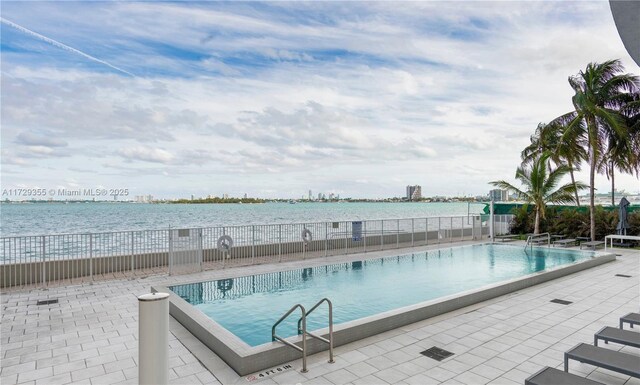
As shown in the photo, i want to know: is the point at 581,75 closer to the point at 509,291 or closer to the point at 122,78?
the point at 509,291

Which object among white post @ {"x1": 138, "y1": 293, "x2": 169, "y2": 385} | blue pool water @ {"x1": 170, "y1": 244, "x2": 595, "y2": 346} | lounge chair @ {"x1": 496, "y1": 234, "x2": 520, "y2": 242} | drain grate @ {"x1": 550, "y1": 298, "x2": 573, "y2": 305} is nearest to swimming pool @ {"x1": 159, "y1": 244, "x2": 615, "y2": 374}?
blue pool water @ {"x1": 170, "y1": 244, "x2": 595, "y2": 346}

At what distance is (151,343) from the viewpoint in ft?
8.67

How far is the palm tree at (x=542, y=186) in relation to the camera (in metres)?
16.2

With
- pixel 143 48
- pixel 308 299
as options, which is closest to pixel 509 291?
pixel 308 299

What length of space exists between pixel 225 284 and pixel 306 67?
1174 centimetres

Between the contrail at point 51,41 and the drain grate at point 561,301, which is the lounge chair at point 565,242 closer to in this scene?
the drain grate at point 561,301

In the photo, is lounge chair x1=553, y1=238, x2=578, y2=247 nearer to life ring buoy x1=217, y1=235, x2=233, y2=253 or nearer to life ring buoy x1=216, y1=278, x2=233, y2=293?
life ring buoy x1=217, y1=235, x2=233, y2=253

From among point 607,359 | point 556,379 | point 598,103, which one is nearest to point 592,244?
point 598,103

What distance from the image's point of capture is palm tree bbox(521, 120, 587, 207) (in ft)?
53.3

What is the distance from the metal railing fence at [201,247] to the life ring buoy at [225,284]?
1.45 meters

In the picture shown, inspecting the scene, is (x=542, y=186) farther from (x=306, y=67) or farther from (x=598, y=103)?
(x=306, y=67)

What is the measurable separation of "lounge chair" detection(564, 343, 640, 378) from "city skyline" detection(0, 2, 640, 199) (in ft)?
25.7

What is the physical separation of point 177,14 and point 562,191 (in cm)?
1700

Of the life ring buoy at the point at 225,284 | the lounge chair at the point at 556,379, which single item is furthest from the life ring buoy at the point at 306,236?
the lounge chair at the point at 556,379
